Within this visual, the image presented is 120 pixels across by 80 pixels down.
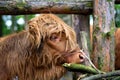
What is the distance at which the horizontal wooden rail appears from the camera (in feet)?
13.5

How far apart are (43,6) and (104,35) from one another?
753mm

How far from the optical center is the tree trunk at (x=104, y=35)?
398 centimetres

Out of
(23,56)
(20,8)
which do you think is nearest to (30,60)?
(23,56)

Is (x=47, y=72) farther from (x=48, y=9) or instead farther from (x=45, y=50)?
(x=48, y=9)

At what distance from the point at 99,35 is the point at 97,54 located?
21cm

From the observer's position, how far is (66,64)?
3025 mm

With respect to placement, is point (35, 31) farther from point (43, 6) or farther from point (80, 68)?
point (43, 6)

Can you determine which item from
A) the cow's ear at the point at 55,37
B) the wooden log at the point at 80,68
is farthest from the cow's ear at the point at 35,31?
the wooden log at the point at 80,68

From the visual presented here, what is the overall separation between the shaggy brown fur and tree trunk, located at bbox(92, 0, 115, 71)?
0.71 meters

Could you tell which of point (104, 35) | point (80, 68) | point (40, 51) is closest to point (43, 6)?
point (104, 35)

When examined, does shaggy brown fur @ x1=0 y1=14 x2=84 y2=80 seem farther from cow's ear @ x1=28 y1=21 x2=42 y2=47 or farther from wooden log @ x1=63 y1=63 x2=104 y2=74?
wooden log @ x1=63 y1=63 x2=104 y2=74

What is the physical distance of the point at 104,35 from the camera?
398 centimetres

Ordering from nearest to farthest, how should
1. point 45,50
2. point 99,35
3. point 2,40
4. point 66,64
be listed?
1. point 66,64
2. point 45,50
3. point 2,40
4. point 99,35

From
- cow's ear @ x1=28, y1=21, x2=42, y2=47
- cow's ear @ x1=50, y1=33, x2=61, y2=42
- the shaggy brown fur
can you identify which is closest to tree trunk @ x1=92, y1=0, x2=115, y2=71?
the shaggy brown fur
